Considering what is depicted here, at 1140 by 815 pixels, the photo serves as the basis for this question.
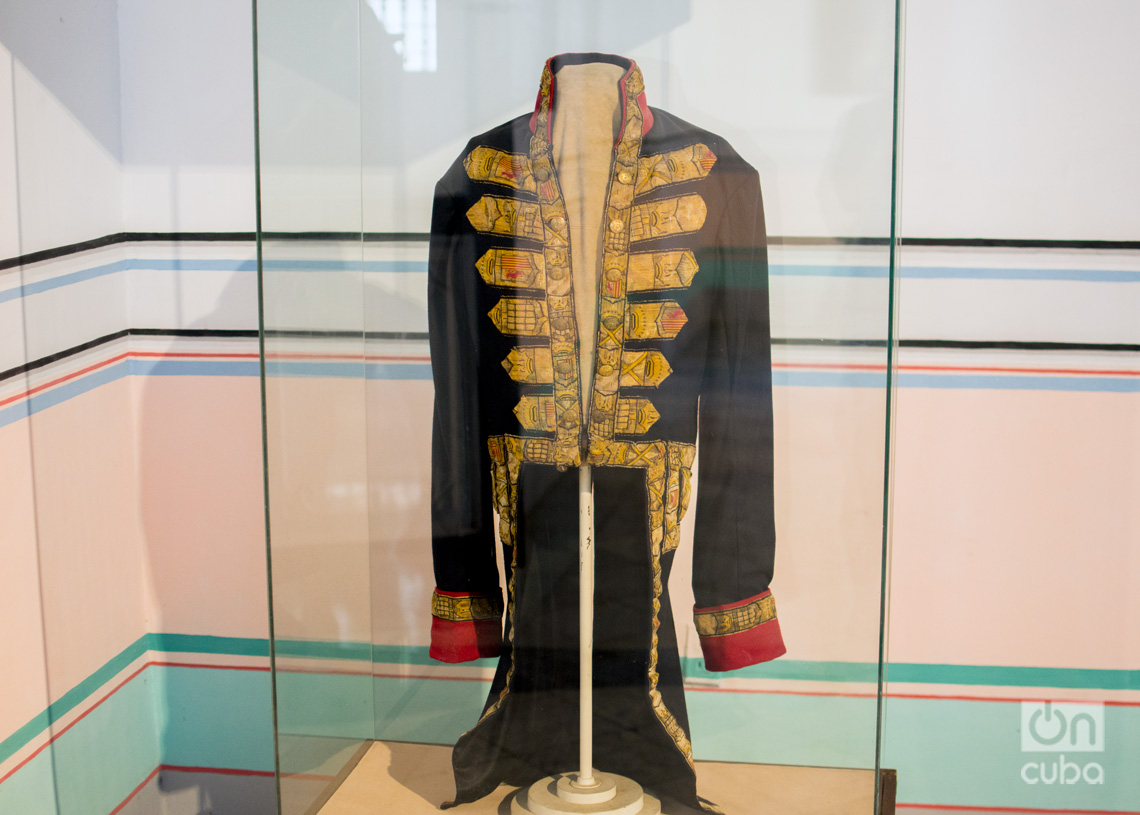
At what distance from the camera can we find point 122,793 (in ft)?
6.97

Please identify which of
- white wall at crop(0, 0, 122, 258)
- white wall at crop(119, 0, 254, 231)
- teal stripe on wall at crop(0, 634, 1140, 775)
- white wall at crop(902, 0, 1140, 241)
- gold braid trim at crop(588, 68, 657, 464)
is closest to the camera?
gold braid trim at crop(588, 68, 657, 464)

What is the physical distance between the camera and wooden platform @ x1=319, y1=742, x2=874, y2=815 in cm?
146

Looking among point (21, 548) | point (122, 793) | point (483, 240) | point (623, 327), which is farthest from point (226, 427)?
point (623, 327)

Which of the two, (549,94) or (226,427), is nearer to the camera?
(549,94)

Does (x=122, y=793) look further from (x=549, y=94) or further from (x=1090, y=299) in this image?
(x=1090, y=299)

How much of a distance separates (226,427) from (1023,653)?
6.02ft

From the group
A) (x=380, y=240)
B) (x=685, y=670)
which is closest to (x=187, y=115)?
(x=380, y=240)

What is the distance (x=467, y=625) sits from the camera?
1557 mm

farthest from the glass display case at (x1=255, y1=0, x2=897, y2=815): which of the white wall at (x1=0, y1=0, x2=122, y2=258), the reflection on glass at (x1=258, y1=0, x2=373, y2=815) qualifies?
the white wall at (x1=0, y1=0, x2=122, y2=258)

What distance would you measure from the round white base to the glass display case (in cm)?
4

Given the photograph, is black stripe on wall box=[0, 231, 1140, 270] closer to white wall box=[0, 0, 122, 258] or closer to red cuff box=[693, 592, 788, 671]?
white wall box=[0, 0, 122, 258]

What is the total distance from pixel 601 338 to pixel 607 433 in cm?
14

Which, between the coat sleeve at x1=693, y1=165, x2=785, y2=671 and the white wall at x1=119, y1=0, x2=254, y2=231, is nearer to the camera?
the coat sleeve at x1=693, y1=165, x2=785, y2=671

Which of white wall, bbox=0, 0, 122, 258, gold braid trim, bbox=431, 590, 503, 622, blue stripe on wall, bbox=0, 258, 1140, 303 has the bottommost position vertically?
gold braid trim, bbox=431, 590, 503, 622
